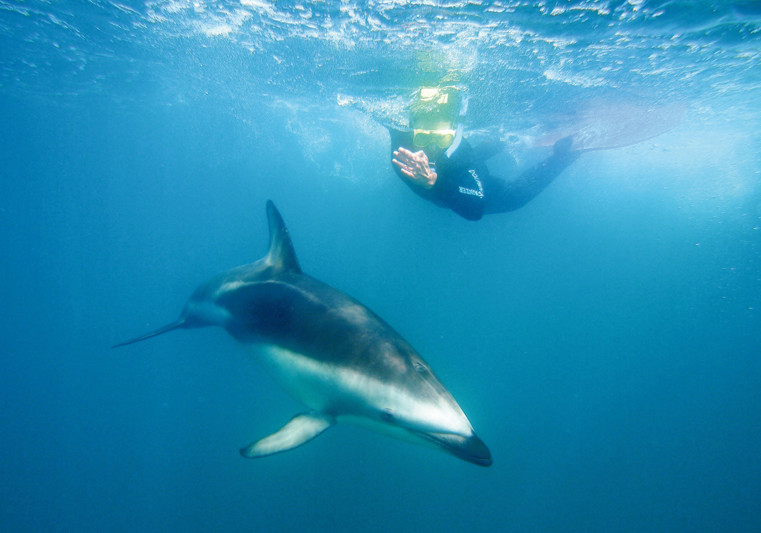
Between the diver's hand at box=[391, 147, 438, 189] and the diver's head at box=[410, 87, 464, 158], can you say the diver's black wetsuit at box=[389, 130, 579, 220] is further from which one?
the diver's hand at box=[391, 147, 438, 189]

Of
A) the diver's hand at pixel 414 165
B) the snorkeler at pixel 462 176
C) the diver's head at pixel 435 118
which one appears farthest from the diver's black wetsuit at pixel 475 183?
the diver's hand at pixel 414 165

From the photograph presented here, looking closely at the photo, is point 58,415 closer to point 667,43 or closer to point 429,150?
point 429,150

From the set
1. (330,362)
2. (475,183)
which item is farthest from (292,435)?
(475,183)

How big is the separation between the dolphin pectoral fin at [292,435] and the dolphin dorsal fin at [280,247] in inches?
87.7

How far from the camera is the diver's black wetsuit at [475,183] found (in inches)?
334

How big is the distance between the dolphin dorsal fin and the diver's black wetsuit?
9.61 ft

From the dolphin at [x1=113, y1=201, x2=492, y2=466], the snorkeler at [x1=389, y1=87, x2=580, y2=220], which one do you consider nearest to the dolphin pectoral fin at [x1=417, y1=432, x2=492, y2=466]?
the dolphin at [x1=113, y1=201, x2=492, y2=466]

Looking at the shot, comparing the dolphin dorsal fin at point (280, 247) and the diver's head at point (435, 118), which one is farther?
the diver's head at point (435, 118)

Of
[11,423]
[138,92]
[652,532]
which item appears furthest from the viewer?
[138,92]

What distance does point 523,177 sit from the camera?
31.3 feet

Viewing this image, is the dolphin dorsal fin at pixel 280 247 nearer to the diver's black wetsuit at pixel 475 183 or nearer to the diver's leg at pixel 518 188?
the diver's black wetsuit at pixel 475 183

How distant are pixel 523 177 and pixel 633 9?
4.80 metres

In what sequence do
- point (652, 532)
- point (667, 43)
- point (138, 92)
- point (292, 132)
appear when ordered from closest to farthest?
point (667, 43)
point (652, 532)
point (138, 92)
point (292, 132)

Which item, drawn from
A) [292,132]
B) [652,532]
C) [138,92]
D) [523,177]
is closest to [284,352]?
[523,177]
